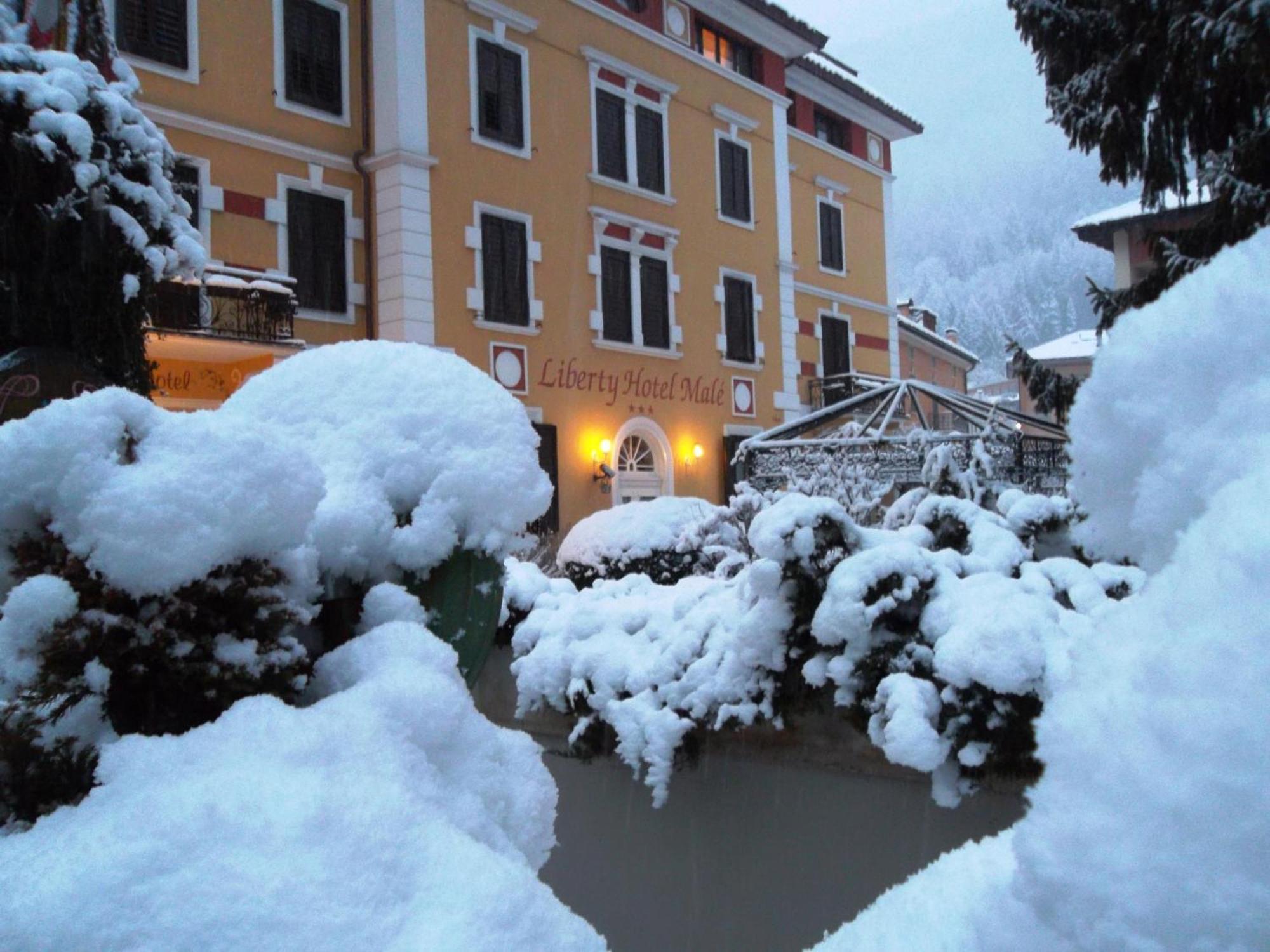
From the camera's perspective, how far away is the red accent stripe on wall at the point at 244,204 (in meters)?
11.6

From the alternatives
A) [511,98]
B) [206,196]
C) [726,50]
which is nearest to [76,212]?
[206,196]

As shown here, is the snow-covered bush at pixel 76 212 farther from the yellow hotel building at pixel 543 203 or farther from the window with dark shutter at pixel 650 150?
the window with dark shutter at pixel 650 150

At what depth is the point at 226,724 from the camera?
128 centimetres

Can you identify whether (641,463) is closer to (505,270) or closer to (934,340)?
(505,270)

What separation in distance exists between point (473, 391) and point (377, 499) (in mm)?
303

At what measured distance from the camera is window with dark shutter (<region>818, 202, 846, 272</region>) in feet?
66.4

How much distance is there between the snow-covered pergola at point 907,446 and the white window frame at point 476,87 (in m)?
6.42

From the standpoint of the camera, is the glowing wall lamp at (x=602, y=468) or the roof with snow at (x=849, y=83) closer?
the glowing wall lamp at (x=602, y=468)

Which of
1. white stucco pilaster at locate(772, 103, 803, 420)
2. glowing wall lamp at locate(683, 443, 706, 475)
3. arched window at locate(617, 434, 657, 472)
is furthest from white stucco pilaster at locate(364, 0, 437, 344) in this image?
white stucco pilaster at locate(772, 103, 803, 420)

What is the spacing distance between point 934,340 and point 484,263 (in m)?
20.2

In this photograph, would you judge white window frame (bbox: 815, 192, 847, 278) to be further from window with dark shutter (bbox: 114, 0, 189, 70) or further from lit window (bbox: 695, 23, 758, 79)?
window with dark shutter (bbox: 114, 0, 189, 70)

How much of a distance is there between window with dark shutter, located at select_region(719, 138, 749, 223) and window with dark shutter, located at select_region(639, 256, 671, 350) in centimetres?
206

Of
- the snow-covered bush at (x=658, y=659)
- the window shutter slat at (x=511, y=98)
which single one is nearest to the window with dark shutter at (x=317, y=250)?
the window shutter slat at (x=511, y=98)

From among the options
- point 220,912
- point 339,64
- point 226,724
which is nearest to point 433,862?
point 220,912
